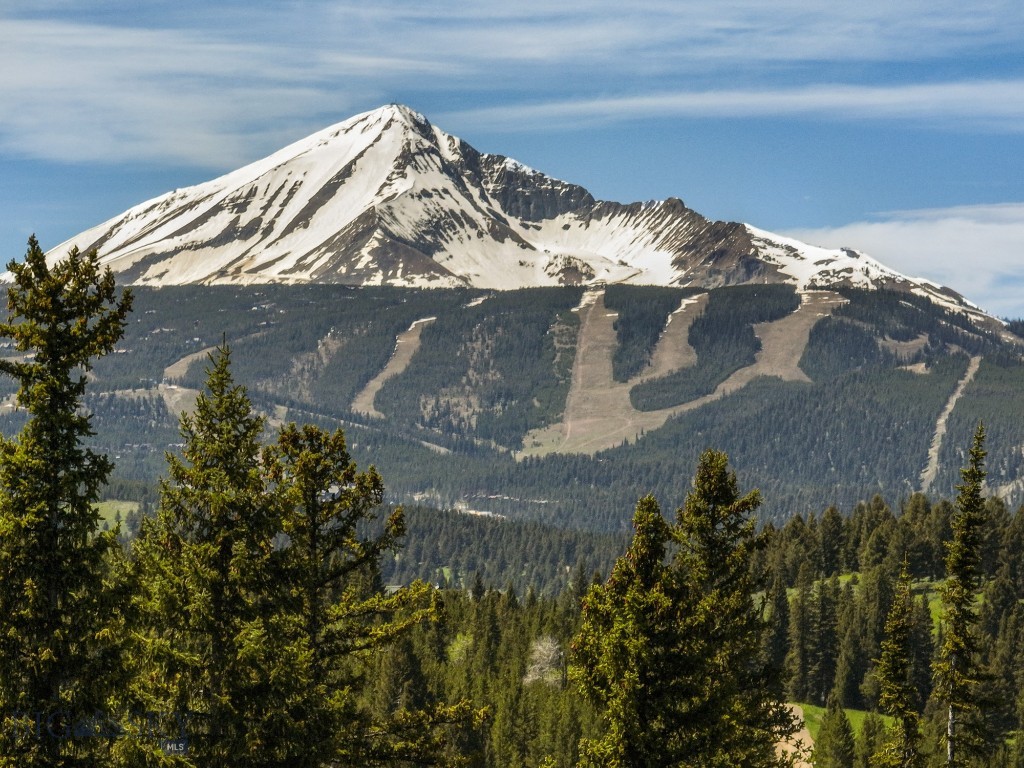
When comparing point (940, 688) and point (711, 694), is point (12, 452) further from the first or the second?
point (940, 688)

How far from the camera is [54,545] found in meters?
24.6

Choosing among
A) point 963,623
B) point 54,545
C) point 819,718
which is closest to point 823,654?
point 819,718

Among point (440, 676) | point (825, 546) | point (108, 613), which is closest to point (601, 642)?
point (108, 613)

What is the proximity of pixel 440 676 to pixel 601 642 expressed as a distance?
95.1 m

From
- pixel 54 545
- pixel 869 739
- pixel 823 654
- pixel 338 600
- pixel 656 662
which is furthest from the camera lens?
pixel 823 654

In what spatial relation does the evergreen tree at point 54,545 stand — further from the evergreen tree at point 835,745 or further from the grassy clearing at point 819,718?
the grassy clearing at point 819,718

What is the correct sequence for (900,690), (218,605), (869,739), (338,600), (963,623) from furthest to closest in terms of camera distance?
(869,739) → (900,690) → (963,623) → (338,600) → (218,605)

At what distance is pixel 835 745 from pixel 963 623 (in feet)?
222

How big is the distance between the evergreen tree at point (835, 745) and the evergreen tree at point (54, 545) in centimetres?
8875

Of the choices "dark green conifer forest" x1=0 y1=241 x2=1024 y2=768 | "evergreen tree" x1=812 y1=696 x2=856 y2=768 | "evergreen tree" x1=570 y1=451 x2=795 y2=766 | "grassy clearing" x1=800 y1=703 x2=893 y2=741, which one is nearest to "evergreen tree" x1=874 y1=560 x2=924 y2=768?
"dark green conifer forest" x1=0 y1=241 x2=1024 y2=768

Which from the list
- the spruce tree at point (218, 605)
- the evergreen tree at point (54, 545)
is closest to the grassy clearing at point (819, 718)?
the spruce tree at point (218, 605)

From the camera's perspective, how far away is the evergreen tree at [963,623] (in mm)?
44719

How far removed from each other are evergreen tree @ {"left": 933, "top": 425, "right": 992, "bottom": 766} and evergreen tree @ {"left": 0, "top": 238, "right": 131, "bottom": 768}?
28647 mm

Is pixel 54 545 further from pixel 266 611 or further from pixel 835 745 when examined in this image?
pixel 835 745
